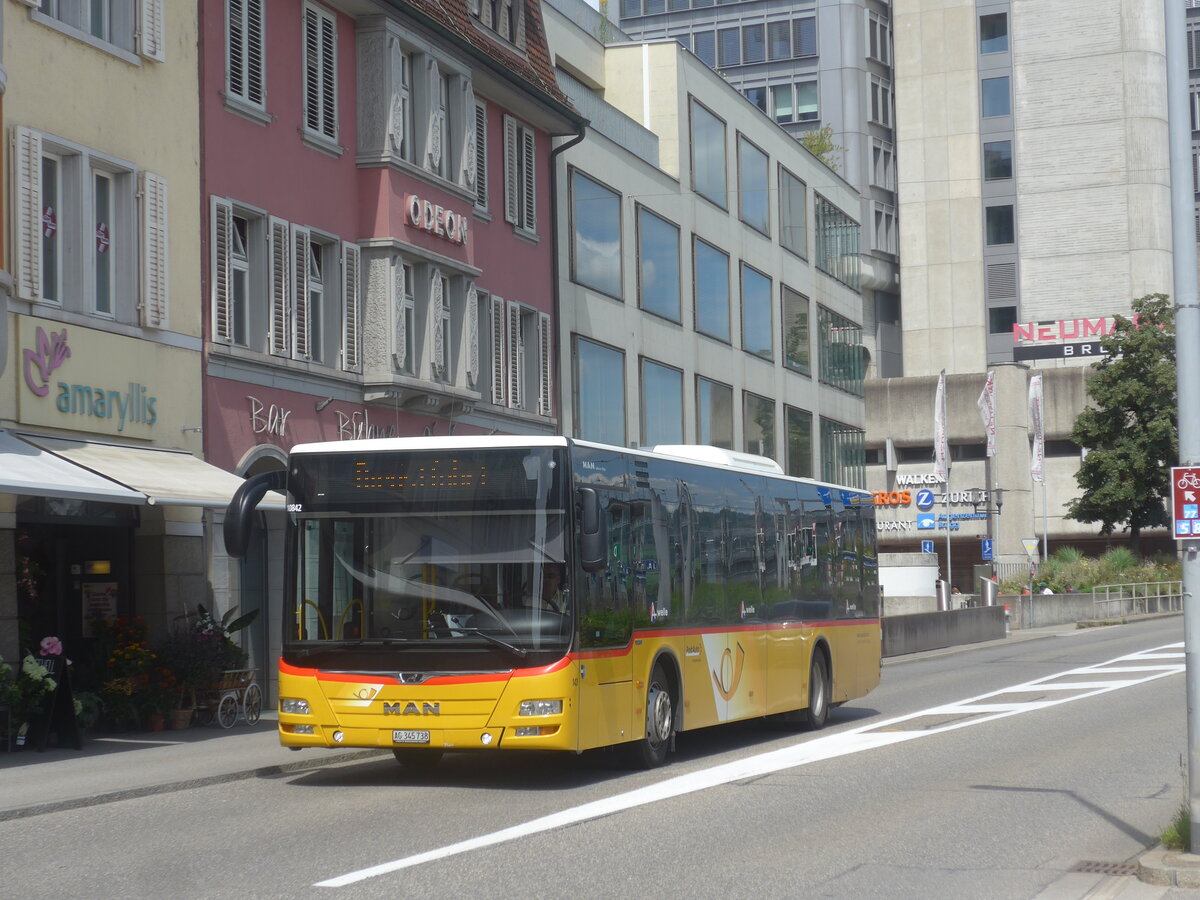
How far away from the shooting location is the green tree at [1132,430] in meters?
67.2

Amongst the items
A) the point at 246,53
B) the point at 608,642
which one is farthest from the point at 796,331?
the point at 608,642

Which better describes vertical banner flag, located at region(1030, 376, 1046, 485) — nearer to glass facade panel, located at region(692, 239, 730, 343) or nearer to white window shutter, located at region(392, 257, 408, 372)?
glass facade panel, located at region(692, 239, 730, 343)

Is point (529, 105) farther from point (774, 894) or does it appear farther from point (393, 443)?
point (774, 894)

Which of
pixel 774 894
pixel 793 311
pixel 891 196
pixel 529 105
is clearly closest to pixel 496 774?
pixel 774 894

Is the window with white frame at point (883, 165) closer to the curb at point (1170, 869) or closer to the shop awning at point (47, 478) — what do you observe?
the shop awning at point (47, 478)

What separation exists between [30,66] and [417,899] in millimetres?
13221

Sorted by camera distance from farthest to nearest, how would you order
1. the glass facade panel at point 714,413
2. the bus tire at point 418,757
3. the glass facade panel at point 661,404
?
the glass facade panel at point 714,413 → the glass facade panel at point 661,404 → the bus tire at point 418,757

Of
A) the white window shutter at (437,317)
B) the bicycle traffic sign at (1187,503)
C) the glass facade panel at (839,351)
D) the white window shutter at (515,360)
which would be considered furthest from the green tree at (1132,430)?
the bicycle traffic sign at (1187,503)

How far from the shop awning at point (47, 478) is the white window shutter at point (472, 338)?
418 inches

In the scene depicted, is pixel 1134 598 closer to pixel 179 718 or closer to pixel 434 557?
pixel 179 718

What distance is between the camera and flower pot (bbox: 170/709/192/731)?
64.2ft

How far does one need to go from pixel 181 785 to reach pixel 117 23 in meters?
10.5

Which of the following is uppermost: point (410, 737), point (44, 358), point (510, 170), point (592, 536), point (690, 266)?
point (510, 170)

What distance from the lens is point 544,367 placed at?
3253 cm
